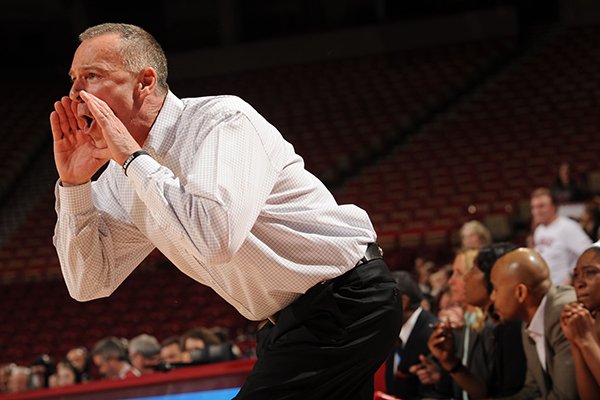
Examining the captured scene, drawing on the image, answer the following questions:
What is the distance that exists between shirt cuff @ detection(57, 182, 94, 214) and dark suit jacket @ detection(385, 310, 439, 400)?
236 cm

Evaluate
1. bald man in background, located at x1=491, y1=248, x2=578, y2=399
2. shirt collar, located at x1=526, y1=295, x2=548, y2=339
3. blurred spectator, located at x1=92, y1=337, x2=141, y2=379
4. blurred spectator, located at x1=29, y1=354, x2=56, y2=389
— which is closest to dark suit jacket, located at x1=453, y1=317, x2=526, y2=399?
bald man in background, located at x1=491, y1=248, x2=578, y2=399

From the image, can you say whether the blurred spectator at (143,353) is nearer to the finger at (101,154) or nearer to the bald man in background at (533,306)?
the bald man in background at (533,306)

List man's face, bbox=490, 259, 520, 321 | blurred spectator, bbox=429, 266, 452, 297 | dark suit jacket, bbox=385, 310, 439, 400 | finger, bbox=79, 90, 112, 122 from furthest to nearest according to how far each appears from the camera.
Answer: blurred spectator, bbox=429, 266, 452, 297 < dark suit jacket, bbox=385, 310, 439, 400 < man's face, bbox=490, 259, 520, 321 < finger, bbox=79, 90, 112, 122

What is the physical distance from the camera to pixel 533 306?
3838mm

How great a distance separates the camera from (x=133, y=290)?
12.7 metres

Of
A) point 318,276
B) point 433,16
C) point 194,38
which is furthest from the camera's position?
point 194,38

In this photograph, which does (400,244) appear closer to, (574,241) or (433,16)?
(574,241)

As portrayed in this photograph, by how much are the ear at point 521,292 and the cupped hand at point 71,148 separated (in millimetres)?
1936

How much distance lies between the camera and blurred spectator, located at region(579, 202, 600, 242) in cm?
777

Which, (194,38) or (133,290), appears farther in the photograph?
(194,38)

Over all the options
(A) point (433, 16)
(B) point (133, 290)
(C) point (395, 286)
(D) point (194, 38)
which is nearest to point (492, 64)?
(A) point (433, 16)

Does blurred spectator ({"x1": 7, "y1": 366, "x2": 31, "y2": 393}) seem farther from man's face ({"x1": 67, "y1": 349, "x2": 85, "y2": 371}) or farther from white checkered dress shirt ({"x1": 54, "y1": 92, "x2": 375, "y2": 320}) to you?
white checkered dress shirt ({"x1": 54, "y1": 92, "x2": 375, "y2": 320})

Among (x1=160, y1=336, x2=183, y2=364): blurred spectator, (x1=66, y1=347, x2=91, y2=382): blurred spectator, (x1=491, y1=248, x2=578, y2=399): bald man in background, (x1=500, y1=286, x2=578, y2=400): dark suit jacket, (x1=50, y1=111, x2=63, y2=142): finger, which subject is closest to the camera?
(x1=50, y1=111, x2=63, y2=142): finger

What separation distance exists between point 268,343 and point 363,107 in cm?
1439
